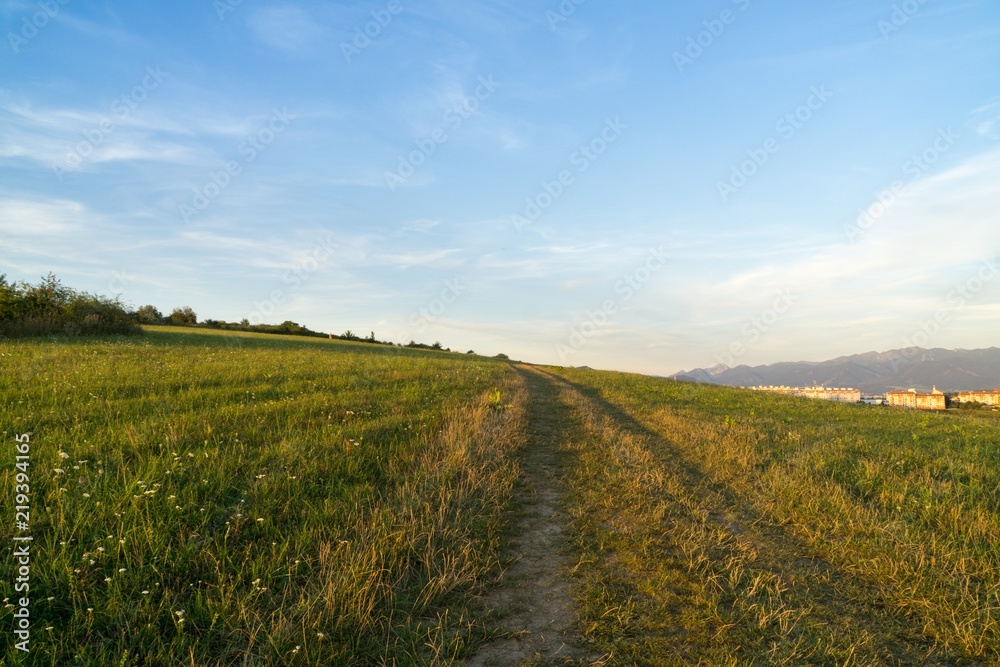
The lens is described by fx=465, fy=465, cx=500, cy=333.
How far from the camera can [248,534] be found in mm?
5129

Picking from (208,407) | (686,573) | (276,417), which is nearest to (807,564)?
(686,573)

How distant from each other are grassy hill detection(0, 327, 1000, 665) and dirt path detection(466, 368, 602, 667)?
29mm

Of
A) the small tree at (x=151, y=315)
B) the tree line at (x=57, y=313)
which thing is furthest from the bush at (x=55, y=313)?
the small tree at (x=151, y=315)

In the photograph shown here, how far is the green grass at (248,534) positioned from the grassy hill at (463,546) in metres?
0.03

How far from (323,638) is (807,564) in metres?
5.49

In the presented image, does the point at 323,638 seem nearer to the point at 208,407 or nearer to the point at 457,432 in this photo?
the point at 457,432

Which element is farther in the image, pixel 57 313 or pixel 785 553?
pixel 57 313

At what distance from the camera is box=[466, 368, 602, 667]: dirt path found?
3.86 meters

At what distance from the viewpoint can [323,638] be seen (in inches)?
150

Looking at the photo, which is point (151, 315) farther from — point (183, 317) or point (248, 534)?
point (248, 534)

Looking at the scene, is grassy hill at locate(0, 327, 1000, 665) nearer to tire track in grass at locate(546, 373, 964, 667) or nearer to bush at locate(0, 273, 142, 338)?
tire track in grass at locate(546, 373, 964, 667)

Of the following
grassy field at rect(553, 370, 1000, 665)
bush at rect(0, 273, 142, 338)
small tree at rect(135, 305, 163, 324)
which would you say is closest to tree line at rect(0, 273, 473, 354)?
bush at rect(0, 273, 142, 338)

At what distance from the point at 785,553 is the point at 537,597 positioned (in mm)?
3421

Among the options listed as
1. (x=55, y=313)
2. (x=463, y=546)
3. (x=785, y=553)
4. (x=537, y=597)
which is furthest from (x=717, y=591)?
(x=55, y=313)
